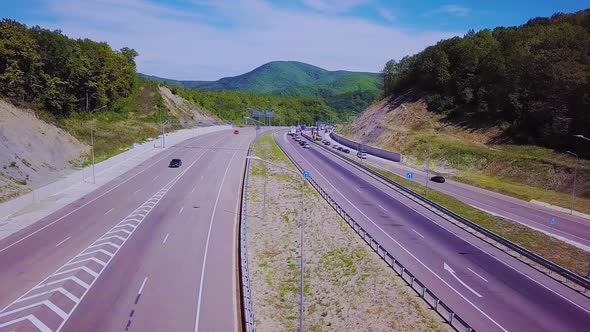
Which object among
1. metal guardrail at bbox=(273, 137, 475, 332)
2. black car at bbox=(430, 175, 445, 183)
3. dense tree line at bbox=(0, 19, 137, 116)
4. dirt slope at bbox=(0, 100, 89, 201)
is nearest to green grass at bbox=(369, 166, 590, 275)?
metal guardrail at bbox=(273, 137, 475, 332)

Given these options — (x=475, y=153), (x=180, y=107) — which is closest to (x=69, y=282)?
(x=475, y=153)

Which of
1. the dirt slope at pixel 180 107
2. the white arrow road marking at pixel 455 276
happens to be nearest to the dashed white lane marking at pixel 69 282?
the white arrow road marking at pixel 455 276

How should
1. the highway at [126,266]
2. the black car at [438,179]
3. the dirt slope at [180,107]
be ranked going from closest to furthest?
the highway at [126,266], the black car at [438,179], the dirt slope at [180,107]

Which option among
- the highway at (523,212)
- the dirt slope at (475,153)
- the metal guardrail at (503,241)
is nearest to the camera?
the metal guardrail at (503,241)

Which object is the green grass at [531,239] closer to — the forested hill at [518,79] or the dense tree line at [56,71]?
the forested hill at [518,79]

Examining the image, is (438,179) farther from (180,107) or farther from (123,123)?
(180,107)

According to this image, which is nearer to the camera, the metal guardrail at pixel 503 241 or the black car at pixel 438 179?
the metal guardrail at pixel 503 241
